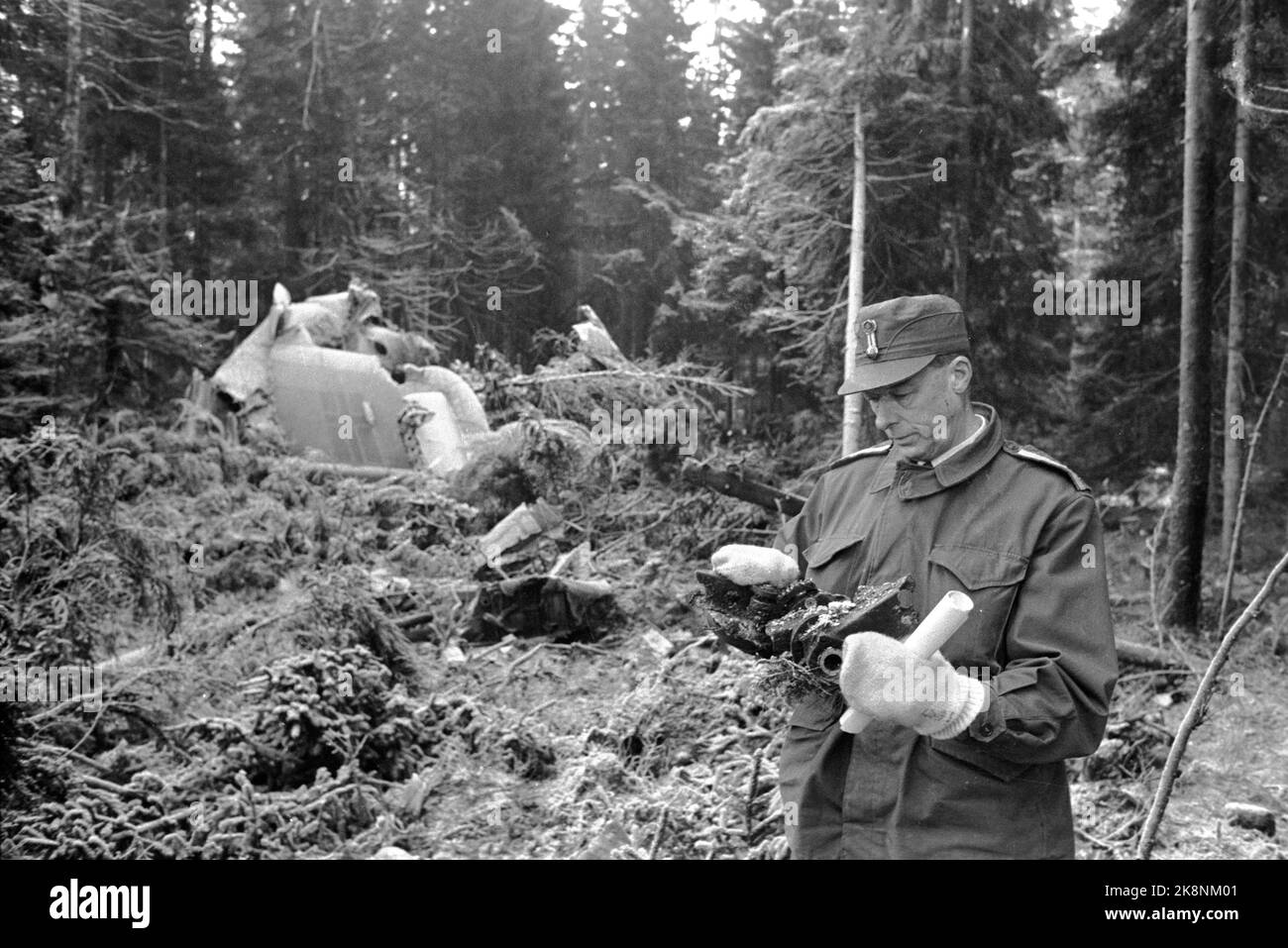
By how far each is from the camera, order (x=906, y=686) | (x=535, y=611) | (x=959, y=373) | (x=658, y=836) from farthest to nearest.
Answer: (x=535, y=611)
(x=658, y=836)
(x=959, y=373)
(x=906, y=686)

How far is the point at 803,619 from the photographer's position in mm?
2338

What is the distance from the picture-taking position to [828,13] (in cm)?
1148

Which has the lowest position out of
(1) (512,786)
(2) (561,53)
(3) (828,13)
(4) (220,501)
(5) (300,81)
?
(1) (512,786)

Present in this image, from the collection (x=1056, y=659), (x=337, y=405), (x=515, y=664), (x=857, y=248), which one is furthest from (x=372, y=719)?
(x=337, y=405)

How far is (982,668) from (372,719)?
4892 millimetres

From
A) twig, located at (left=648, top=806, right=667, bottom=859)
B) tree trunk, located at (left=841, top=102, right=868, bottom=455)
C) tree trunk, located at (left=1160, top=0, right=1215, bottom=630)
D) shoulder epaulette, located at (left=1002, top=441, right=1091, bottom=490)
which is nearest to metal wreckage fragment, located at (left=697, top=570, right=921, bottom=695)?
shoulder epaulette, located at (left=1002, top=441, right=1091, bottom=490)

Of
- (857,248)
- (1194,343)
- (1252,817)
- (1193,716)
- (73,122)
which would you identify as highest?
(73,122)

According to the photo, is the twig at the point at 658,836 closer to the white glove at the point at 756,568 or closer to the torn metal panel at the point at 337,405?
the white glove at the point at 756,568

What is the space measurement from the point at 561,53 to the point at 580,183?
221 inches

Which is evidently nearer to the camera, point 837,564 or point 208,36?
point 837,564

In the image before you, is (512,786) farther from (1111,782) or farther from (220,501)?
(220,501)

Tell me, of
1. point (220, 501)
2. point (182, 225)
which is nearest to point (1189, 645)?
point (220, 501)

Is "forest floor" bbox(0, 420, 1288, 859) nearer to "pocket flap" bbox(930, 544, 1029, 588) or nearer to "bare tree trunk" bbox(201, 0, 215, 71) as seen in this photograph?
"pocket flap" bbox(930, 544, 1029, 588)

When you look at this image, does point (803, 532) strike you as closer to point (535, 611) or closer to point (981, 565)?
point (981, 565)
